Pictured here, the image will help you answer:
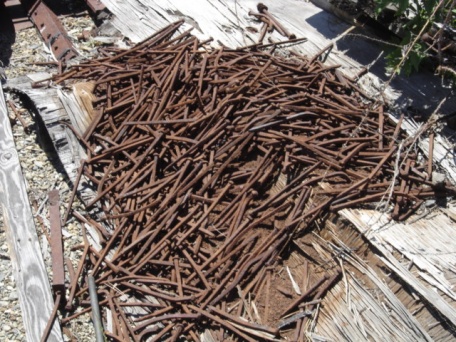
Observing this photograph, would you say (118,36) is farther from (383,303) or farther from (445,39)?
(383,303)

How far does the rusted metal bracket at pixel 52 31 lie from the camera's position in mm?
5445

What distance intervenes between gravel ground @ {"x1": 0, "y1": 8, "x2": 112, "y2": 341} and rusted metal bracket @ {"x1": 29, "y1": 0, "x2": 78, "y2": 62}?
79mm

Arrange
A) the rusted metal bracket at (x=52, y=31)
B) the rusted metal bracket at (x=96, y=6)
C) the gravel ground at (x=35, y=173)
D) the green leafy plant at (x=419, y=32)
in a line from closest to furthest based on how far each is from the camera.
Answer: the gravel ground at (x=35, y=173)
the green leafy plant at (x=419, y=32)
the rusted metal bracket at (x=52, y=31)
the rusted metal bracket at (x=96, y=6)

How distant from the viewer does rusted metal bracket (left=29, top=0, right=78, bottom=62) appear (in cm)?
545

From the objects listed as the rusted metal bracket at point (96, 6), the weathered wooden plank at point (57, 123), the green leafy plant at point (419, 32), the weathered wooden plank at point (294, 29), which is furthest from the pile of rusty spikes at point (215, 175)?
the rusted metal bracket at point (96, 6)

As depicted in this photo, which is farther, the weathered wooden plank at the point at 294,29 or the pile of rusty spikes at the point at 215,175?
the weathered wooden plank at the point at 294,29

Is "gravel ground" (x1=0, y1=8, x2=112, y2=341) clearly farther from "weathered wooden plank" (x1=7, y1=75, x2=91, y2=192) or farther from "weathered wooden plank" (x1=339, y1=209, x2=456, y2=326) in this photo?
"weathered wooden plank" (x1=339, y1=209, x2=456, y2=326)

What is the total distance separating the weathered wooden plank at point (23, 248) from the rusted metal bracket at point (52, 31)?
2.91 feet

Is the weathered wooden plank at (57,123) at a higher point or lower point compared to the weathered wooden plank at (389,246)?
lower

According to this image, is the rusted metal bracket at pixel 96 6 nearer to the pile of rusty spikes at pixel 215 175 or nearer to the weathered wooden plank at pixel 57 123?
the pile of rusty spikes at pixel 215 175

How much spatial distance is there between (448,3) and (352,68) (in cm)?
97

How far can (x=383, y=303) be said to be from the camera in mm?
3615

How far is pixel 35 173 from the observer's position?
465 centimetres

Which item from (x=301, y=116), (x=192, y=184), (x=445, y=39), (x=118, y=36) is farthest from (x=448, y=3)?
(x=118, y=36)
